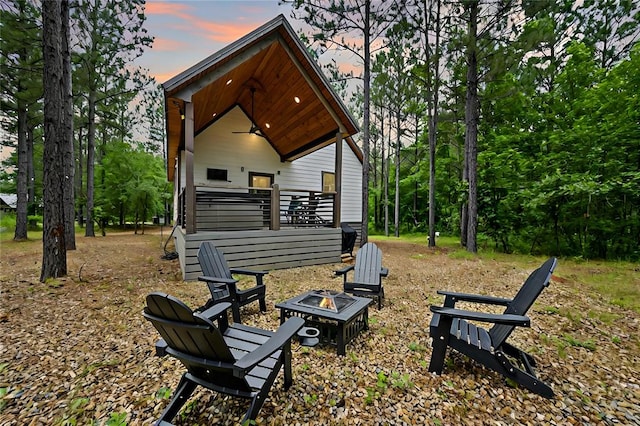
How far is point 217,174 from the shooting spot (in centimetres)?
943

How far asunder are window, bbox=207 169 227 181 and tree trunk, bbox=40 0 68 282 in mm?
4485

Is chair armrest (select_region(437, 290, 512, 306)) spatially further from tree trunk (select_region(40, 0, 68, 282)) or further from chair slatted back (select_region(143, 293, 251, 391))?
tree trunk (select_region(40, 0, 68, 282))

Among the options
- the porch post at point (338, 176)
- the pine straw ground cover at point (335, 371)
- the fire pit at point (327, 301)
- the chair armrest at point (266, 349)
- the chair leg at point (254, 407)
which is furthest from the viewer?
the porch post at point (338, 176)

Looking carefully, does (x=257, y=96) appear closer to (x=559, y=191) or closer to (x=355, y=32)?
(x=355, y=32)

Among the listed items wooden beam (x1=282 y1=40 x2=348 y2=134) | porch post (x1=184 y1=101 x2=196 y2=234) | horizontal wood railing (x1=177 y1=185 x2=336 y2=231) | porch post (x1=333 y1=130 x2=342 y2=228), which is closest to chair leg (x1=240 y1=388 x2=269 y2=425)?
porch post (x1=184 y1=101 x2=196 y2=234)

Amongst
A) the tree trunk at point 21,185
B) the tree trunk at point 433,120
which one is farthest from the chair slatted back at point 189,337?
the tree trunk at point 21,185

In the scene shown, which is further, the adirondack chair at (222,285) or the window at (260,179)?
the window at (260,179)

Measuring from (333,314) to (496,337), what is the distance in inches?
57.6

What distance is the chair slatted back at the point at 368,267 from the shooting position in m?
4.26

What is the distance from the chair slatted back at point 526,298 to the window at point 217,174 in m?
8.94

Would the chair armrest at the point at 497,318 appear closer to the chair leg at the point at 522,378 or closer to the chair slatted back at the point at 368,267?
the chair leg at the point at 522,378

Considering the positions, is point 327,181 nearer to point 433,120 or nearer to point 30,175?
point 433,120

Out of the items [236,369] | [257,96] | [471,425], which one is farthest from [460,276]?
[257,96]

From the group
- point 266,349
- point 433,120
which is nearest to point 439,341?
point 266,349
